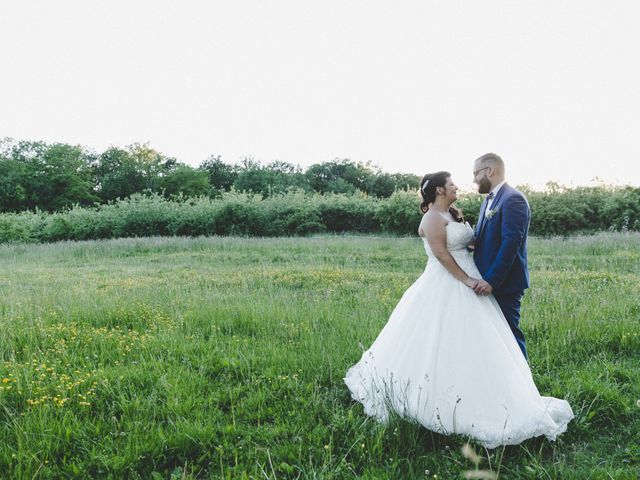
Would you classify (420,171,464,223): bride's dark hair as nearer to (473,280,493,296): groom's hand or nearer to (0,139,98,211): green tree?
(473,280,493,296): groom's hand

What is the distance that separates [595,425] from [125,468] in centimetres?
436

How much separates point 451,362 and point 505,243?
4.41 ft

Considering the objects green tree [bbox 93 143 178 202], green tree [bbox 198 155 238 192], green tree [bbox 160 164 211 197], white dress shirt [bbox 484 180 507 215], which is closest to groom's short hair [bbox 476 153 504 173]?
white dress shirt [bbox 484 180 507 215]

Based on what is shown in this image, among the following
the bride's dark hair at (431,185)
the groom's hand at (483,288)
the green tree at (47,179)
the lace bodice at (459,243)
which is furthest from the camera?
the green tree at (47,179)

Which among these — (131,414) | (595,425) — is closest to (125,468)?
(131,414)

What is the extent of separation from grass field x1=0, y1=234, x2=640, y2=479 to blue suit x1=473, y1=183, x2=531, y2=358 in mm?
1113

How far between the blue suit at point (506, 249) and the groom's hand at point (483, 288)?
7cm

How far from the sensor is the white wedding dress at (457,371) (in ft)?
13.1

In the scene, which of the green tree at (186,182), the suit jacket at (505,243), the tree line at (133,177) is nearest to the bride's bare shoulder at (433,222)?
the suit jacket at (505,243)

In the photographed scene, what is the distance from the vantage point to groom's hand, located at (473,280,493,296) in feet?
14.8

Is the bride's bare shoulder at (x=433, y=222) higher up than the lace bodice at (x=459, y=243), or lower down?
higher up

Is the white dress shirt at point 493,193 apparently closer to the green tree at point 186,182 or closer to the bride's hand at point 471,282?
the bride's hand at point 471,282

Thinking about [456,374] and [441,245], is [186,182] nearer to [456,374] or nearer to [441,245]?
[441,245]

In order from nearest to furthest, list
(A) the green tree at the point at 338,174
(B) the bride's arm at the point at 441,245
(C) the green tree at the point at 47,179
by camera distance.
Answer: (B) the bride's arm at the point at 441,245, (C) the green tree at the point at 47,179, (A) the green tree at the point at 338,174
